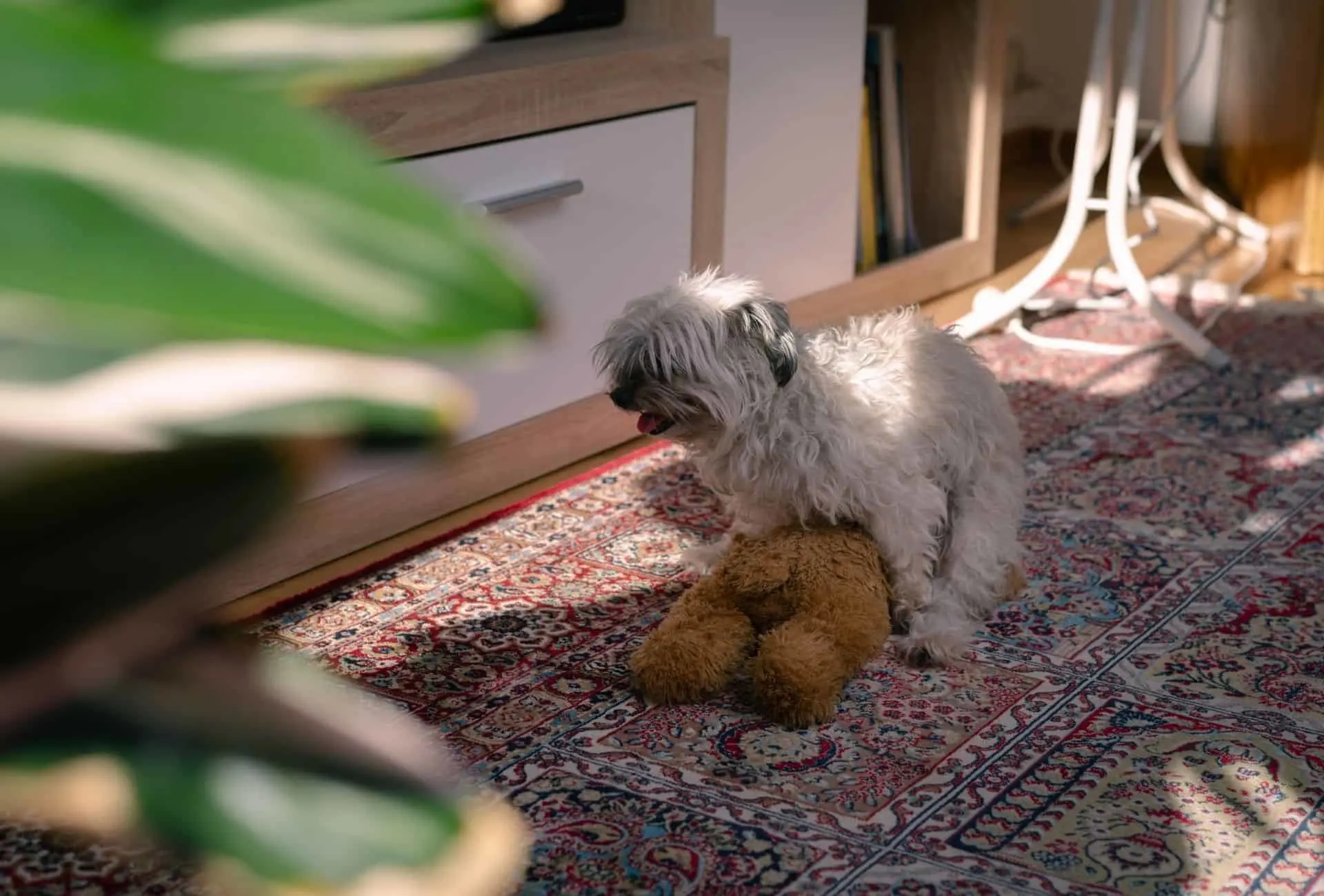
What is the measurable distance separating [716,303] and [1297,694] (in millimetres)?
765

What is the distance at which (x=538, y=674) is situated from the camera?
1717mm

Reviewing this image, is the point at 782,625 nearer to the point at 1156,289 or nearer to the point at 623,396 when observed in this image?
the point at 623,396

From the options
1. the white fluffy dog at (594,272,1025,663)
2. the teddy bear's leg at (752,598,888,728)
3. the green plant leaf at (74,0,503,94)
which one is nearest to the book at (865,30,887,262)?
the white fluffy dog at (594,272,1025,663)

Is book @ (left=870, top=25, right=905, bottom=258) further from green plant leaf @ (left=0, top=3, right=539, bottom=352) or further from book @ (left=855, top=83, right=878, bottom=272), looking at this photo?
green plant leaf @ (left=0, top=3, right=539, bottom=352)

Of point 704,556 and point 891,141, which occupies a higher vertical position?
point 891,141

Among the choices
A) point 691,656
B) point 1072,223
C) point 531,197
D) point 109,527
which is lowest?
point 691,656

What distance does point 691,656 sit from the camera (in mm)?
1630

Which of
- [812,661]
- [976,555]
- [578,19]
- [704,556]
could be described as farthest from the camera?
[578,19]

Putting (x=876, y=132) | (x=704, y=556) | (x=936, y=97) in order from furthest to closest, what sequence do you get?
A: (x=936, y=97)
(x=876, y=132)
(x=704, y=556)

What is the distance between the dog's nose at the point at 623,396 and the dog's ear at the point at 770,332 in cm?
14

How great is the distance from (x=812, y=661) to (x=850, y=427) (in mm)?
283

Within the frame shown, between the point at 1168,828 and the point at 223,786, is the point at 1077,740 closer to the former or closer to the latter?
the point at 1168,828

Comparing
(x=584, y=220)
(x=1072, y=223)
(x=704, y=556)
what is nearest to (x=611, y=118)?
(x=584, y=220)

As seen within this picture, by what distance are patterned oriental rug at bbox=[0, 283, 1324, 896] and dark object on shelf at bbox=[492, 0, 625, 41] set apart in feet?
2.33
